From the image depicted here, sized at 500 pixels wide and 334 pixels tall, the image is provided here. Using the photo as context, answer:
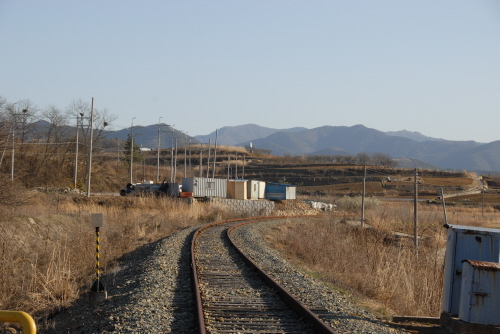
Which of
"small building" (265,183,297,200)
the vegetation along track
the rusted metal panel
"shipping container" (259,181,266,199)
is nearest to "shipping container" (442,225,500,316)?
the rusted metal panel

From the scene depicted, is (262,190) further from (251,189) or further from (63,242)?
(63,242)

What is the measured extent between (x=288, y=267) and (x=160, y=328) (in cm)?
711

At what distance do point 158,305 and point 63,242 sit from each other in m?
10.8

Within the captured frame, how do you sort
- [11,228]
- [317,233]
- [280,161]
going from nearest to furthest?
[11,228], [317,233], [280,161]

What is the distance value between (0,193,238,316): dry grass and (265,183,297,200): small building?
19584 millimetres

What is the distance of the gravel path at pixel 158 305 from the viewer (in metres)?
8.02

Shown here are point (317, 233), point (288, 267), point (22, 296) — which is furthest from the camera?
point (317, 233)

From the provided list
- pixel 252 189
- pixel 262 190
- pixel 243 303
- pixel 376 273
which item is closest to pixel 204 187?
pixel 252 189

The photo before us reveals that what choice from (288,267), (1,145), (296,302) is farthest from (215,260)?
(1,145)

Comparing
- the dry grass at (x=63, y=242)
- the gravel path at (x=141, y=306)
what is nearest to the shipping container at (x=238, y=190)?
the dry grass at (x=63, y=242)

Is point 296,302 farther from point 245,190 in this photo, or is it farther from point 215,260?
point 245,190

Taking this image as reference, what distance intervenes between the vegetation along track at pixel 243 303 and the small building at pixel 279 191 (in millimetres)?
44539

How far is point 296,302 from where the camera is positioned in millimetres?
9023

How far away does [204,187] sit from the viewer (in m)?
50.7
